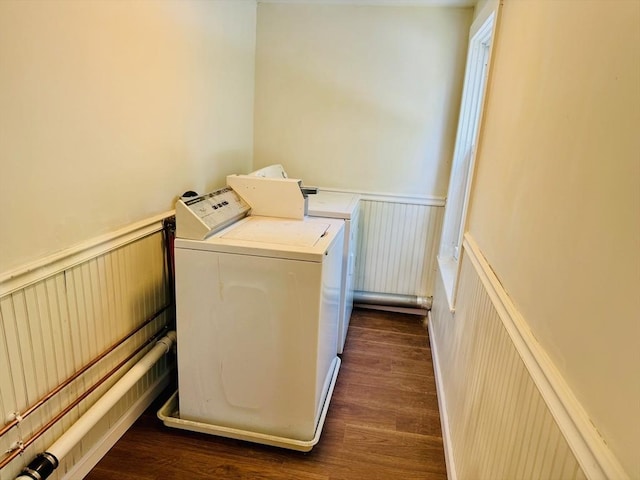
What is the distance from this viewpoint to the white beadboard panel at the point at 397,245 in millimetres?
3119

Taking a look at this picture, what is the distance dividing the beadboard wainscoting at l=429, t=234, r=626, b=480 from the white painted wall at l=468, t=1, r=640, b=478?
0.03 meters

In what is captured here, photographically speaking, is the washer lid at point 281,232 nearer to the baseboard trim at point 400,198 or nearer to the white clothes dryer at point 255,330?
the white clothes dryer at point 255,330

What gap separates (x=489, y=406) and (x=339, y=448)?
871mm

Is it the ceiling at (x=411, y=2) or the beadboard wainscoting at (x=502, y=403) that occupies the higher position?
the ceiling at (x=411, y=2)

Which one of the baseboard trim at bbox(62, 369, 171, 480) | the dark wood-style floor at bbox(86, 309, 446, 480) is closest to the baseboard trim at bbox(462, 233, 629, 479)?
the dark wood-style floor at bbox(86, 309, 446, 480)

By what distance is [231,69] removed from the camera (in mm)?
2656

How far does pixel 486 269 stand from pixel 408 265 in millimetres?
1704

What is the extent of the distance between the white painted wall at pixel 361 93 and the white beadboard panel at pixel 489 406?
1.25 m

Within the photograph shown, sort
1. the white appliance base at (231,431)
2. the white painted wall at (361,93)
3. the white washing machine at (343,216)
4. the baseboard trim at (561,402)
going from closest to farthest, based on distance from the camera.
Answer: the baseboard trim at (561,402) < the white appliance base at (231,431) < the white washing machine at (343,216) < the white painted wall at (361,93)

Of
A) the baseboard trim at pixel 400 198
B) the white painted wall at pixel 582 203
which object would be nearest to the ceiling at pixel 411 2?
the baseboard trim at pixel 400 198

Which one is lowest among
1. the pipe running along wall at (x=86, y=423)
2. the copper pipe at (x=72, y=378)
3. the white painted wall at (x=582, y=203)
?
the pipe running along wall at (x=86, y=423)

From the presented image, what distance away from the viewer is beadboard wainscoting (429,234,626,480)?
30.4 inches

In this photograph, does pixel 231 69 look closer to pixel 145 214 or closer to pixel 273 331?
pixel 145 214

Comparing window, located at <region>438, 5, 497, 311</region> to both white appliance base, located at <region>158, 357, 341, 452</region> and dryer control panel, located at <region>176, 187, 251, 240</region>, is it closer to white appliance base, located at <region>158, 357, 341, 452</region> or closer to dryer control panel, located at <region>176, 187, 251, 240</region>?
white appliance base, located at <region>158, 357, 341, 452</region>
